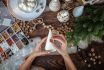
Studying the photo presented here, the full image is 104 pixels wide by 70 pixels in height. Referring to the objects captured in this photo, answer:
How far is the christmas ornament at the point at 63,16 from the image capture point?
1249 mm

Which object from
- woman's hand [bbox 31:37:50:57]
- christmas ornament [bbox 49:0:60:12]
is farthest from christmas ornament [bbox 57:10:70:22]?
woman's hand [bbox 31:37:50:57]

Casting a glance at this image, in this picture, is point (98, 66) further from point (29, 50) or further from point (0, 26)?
point (0, 26)

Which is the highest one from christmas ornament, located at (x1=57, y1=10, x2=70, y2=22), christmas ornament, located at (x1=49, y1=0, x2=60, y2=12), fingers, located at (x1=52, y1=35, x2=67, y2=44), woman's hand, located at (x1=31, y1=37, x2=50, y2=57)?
christmas ornament, located at (x1=49, y1=0, x2=60, y2=12)

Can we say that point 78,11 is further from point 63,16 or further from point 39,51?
point 39,51

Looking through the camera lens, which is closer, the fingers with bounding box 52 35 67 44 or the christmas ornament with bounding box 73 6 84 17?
the fingers with bounding box 52 35 67 44

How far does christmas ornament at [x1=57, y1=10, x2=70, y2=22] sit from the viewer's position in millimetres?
1249

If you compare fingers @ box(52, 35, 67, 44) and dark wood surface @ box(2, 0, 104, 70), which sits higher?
fingers @ box(52, 35, 67, 44)

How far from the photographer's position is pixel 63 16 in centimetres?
125

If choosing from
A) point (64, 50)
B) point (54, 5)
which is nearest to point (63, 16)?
point (54, 5)

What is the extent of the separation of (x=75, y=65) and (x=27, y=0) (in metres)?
0.35

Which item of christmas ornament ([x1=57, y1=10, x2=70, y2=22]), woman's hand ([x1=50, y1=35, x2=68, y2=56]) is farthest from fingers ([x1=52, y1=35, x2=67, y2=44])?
christmas ornament ([x1=57, y1=10, x2=70, y2=22])

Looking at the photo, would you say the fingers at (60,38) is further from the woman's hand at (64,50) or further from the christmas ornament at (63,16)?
the christmas ornament at (63,16)

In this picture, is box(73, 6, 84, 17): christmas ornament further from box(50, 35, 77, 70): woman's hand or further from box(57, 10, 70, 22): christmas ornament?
box(50, 35, 77, 70): woman's hand

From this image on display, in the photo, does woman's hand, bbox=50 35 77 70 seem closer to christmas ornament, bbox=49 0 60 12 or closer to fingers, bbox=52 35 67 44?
fingers, bbox=52 35 67 44
